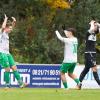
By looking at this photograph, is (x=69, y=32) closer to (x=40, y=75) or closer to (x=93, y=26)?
(x=93, y=26)

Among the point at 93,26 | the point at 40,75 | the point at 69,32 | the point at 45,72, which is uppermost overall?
the point at 93,26

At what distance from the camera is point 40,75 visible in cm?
2231

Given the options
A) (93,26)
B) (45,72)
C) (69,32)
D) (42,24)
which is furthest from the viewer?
(42,24)

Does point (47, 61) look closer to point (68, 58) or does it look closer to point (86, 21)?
point (86, 21)

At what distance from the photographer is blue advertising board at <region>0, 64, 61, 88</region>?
22.1 meters

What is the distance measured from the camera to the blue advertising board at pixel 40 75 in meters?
22.1

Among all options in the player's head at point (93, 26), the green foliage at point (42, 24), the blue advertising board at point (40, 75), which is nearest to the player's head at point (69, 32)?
the player's head at point (93, 26)

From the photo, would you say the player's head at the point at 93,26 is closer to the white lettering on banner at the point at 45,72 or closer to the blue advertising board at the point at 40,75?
the blue advertising board at the point at 40,75

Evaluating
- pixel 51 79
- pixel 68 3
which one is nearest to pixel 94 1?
pixel 68 3

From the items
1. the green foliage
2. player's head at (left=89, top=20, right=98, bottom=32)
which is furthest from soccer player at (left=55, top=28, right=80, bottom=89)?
the green foliage

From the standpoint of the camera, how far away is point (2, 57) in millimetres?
17656

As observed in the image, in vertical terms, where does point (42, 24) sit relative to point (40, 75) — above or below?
above

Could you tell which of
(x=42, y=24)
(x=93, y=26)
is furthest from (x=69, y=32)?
(x=42, y=24)

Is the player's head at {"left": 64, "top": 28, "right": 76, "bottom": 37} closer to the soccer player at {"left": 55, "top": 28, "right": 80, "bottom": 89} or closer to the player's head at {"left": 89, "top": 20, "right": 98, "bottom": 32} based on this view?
the soccer player at {"left": 55, "top": 28, "right": 80, "bottom": 89}
